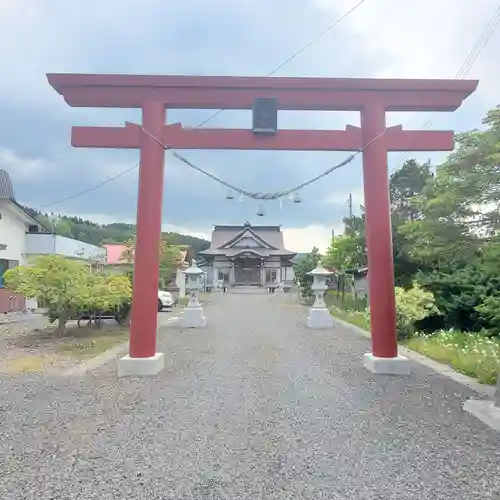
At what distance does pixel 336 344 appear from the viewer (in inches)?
454

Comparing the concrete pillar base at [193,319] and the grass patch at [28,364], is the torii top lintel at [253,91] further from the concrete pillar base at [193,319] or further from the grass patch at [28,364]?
the concrete pillar base at [193,319]

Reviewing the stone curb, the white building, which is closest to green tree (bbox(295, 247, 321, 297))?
the white building

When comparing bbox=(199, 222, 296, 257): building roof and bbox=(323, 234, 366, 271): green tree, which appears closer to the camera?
bbox=(323, 234, 366, 271): green tree

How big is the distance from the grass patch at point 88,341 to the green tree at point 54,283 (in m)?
0.86

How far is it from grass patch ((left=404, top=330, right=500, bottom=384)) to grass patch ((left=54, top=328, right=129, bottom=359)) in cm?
654

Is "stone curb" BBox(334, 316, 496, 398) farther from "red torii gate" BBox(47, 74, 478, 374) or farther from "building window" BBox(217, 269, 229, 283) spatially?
"building window" BBox(217, 269, 229, 283)

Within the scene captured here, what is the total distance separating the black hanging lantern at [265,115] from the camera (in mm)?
7555

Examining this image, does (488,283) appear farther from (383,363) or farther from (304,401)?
(304,401)

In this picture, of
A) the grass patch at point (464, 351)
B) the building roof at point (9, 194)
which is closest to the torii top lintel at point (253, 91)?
the grass patch at point (464, 351)

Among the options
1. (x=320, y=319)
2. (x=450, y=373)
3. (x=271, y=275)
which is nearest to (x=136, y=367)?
(x=450, y=373)

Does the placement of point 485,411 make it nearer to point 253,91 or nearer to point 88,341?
point 253,91

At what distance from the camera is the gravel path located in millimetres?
3498

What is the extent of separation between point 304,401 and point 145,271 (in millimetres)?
3001

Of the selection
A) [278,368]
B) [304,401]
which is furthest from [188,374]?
[304,401]
